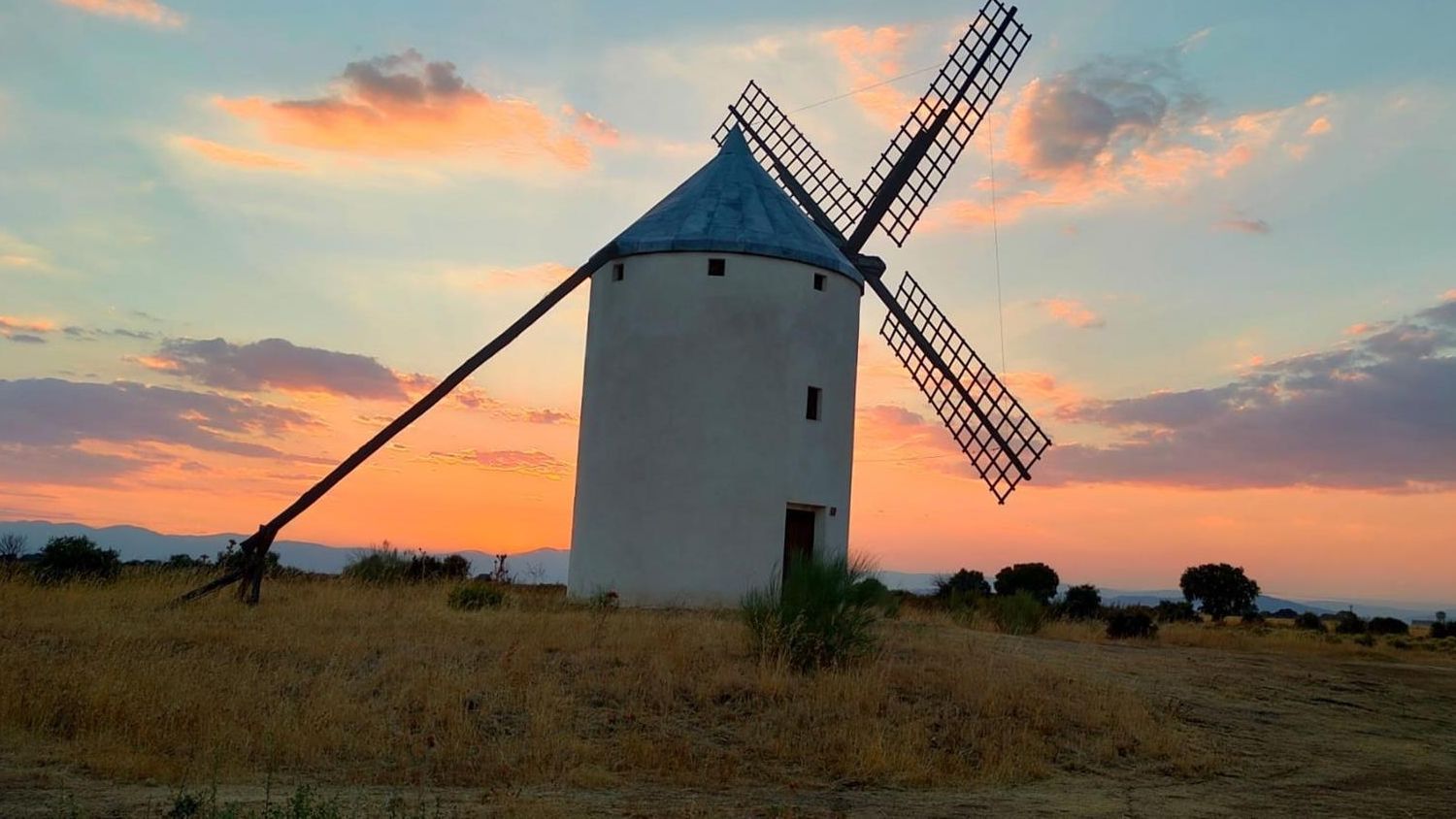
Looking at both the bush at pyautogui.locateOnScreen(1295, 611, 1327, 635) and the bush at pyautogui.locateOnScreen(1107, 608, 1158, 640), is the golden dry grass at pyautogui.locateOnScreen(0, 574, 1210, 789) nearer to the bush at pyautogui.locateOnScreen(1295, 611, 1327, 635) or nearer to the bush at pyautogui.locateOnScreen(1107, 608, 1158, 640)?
the bush at pyautogui.locateOnScreen(1107, 608, 1158, 640)

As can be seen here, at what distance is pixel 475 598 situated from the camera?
69.9ft

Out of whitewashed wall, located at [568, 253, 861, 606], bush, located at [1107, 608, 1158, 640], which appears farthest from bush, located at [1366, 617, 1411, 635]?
whitewashed wall, located at [568, 253, 861, 606]

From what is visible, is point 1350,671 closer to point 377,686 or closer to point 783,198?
point 783,198

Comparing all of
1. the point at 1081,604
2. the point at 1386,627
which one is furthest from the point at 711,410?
the point at 1386,627

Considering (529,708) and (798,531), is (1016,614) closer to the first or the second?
(798,531)

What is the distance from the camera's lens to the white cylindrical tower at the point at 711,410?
21156 millimetres

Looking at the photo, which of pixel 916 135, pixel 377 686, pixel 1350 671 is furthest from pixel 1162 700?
pixel 916 135

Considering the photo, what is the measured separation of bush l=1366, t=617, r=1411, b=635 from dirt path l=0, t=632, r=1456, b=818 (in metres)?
24.5

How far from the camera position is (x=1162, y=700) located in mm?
15469

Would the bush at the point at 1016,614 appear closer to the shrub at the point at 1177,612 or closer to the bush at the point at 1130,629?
the bush at the point at 1130,629

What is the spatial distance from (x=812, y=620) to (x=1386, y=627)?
3675cm

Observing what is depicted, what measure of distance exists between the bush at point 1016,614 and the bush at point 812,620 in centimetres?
943

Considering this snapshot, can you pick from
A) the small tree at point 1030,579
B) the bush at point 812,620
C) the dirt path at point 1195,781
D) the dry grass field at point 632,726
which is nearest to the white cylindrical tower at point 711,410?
the dry grass field at point 632,726

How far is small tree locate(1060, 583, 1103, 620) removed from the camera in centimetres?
3294
